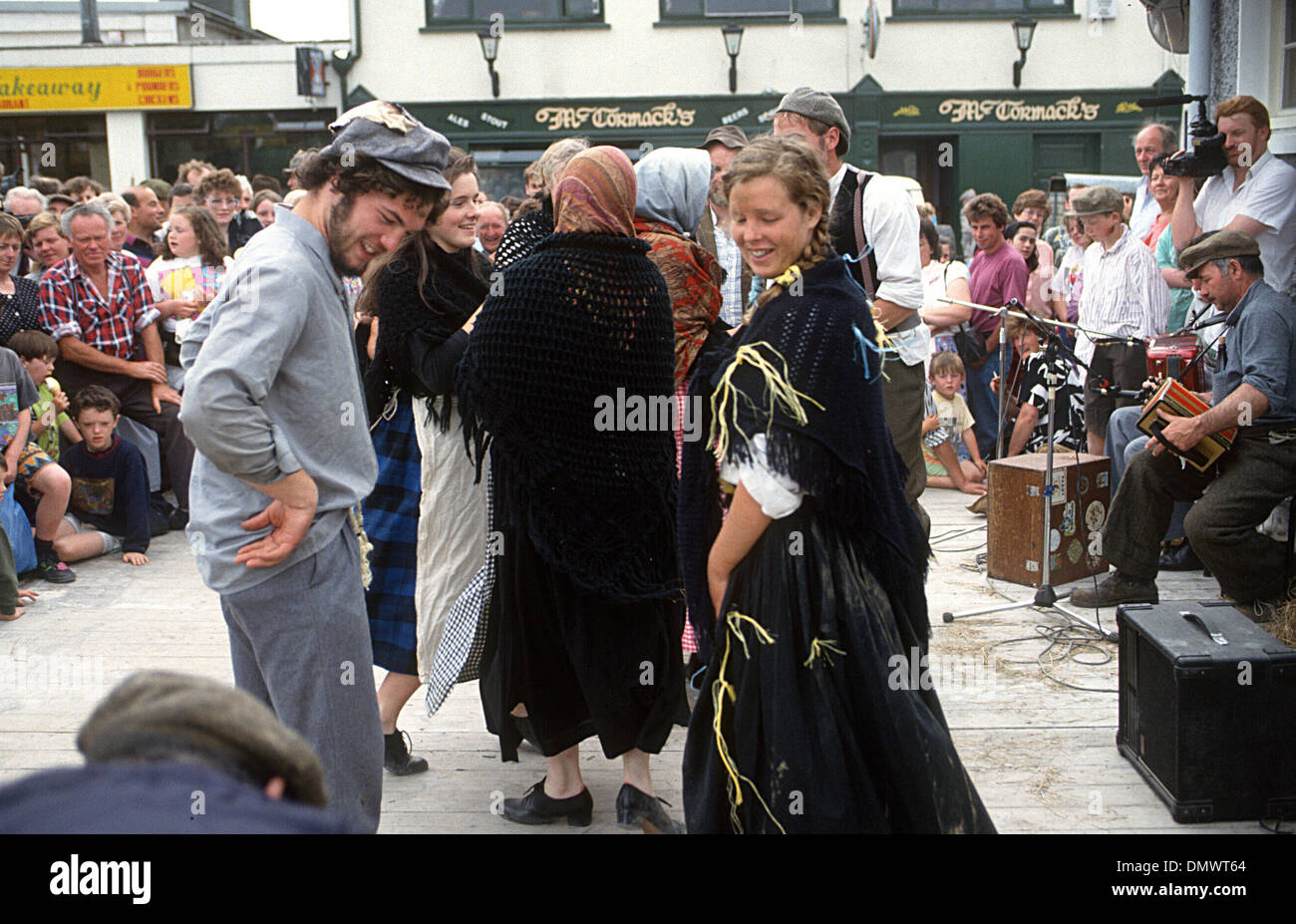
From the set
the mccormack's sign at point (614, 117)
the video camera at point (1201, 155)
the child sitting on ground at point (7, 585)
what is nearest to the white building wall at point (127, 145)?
the mccormack's sign at point (614, 117)

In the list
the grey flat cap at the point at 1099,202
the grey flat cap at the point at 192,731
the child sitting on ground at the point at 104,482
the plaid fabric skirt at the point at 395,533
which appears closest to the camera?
the grey flat cap at the point at 192,731

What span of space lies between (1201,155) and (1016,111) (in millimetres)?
12742

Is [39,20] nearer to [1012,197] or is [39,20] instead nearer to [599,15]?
[599,15]

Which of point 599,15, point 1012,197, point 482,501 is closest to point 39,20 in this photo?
point 599,15

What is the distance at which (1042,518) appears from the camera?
598 centimetres

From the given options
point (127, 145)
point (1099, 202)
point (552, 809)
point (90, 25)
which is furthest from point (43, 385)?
point (90, 25)

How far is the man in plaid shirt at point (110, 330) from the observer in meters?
7.47

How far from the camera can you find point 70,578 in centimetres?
656

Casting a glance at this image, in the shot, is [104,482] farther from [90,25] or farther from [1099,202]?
[90,25]

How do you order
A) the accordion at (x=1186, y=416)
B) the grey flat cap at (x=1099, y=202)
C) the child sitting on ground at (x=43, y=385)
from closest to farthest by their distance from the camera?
the accordion at (x=1186, y=416)
the child sitting on ground at (x=43, y=385)
the grey flat cap at (x=1099, y=202)

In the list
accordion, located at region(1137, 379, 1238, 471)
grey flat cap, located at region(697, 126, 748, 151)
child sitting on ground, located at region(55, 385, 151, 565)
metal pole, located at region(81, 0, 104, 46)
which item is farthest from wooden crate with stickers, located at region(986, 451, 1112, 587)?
metal pole, located at region(81, 0, 104, 46)

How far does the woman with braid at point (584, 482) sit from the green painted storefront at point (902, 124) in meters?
15.2

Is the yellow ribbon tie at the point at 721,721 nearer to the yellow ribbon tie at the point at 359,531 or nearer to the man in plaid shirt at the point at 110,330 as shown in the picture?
the yellow ribbon tie at the point at 359,531

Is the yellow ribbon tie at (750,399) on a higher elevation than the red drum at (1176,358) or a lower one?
higher
